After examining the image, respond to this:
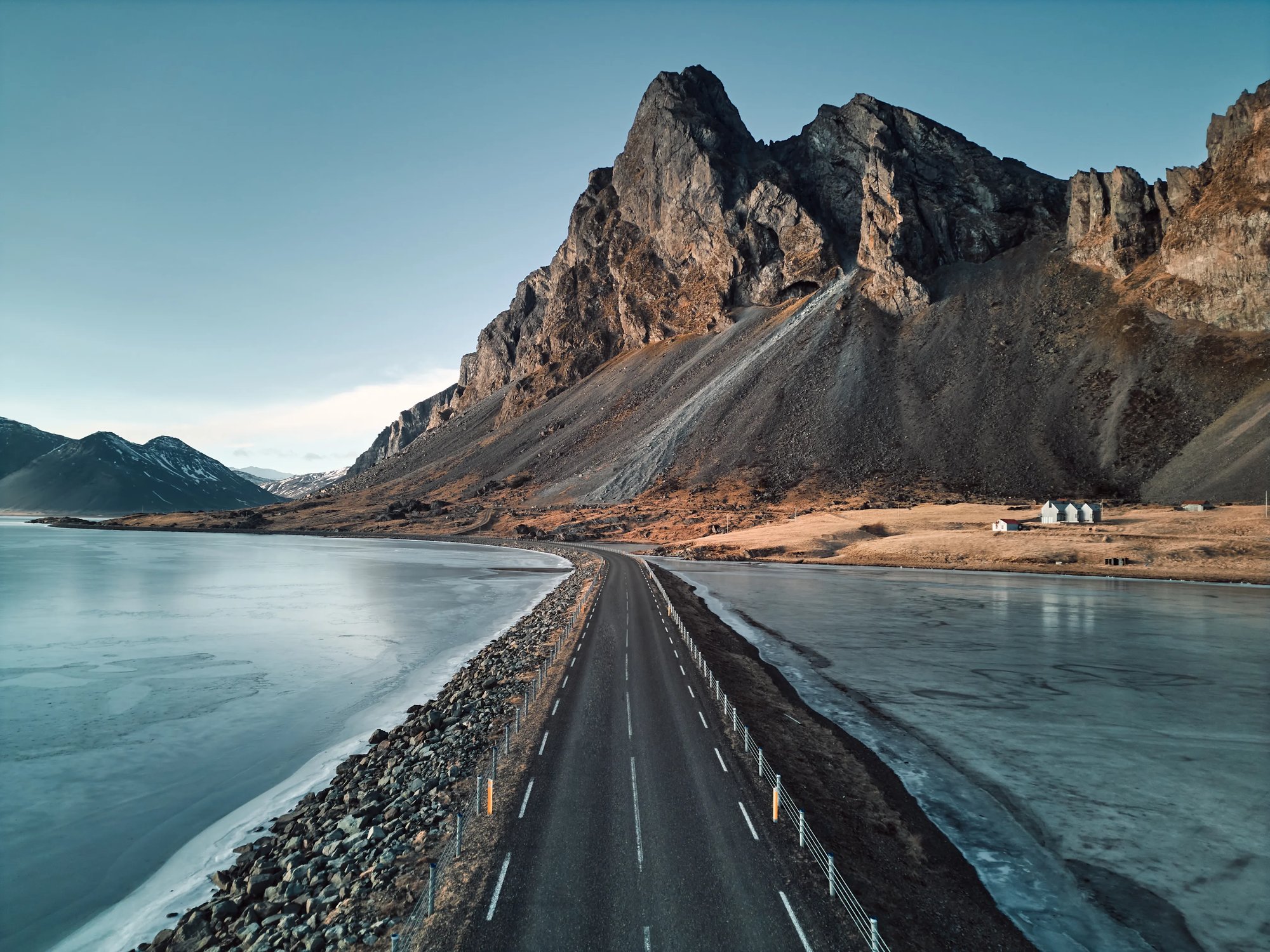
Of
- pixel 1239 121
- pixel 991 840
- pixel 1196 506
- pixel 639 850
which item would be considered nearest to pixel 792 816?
pixel 639 850

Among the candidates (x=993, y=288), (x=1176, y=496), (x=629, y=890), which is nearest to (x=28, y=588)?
(x=629, y=890)

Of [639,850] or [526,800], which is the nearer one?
[639,850]

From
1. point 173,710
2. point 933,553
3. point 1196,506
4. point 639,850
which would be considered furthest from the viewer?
point 933,553

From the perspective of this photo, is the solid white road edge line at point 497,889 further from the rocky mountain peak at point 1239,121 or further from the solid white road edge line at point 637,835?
the rocky mountain peak at point 1239,121

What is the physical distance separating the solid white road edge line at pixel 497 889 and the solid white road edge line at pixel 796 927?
17.5ft

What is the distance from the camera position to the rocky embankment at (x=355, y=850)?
1152 centimetres

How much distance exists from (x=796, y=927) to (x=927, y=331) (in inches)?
5361

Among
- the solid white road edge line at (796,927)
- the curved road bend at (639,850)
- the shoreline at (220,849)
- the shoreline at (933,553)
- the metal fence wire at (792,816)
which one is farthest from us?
the shoreline at (933,553)

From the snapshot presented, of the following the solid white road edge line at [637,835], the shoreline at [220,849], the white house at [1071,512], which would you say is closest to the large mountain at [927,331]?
the white house at [1071,512]

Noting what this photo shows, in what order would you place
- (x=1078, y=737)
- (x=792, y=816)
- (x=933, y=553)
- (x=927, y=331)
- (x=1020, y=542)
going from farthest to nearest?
(x=927, y=331) → (x=933, y=553) → (x=1020, y=542) → (x=1078, y=737) → (x=792, y=816)

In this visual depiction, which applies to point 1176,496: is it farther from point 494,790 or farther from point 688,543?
point 494,790

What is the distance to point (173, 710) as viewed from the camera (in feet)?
89.4

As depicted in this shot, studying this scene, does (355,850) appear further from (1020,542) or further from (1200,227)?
(1200,227)

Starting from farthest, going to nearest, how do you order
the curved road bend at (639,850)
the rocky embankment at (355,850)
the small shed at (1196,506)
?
1. the small shed at (1196,506)
2. the rocky embankment at (355,850)
3. the curved road bend at (639,850)
